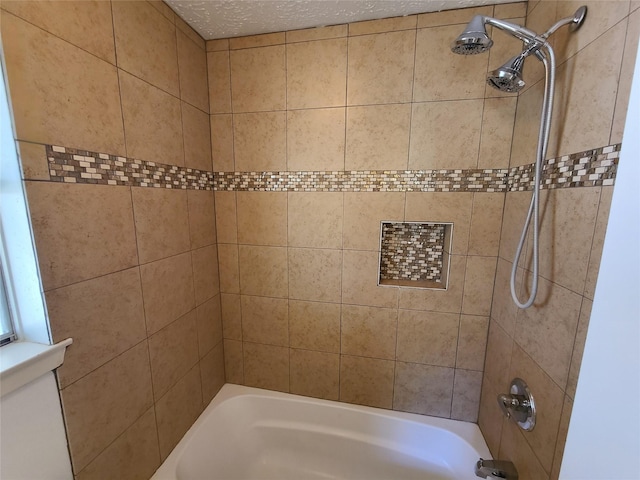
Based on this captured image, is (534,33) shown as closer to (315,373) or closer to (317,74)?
(317,74)

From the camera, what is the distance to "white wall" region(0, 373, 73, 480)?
0.70 metres

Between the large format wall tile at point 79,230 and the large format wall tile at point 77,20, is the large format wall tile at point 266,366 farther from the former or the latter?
the large format wall tile at point 77,20

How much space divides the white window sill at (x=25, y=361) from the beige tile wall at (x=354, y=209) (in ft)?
2.97

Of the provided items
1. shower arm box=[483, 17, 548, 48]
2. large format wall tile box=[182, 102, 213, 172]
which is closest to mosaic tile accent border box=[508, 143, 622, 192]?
shower arm box=[483, 17, 548, 48]

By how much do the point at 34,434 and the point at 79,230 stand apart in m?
0.62

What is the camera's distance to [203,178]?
1.48 metres

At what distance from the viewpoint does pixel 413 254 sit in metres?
1.54

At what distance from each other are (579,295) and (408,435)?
1243 millimetres

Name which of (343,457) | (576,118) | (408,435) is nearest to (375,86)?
(576,118)

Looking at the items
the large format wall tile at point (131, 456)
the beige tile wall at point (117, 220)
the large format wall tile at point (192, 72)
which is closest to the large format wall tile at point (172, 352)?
the beige tile wall at point (117, 220)

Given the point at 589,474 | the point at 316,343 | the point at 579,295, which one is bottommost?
the point at 316,343

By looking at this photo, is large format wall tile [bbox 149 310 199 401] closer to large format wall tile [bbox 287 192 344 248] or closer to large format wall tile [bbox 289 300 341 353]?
large format wall tile [bbox 289 300 341 353]

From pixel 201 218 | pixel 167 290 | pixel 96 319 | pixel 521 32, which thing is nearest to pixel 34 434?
pixel 96 319

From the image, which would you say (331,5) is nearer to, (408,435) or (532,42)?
(532,42)
